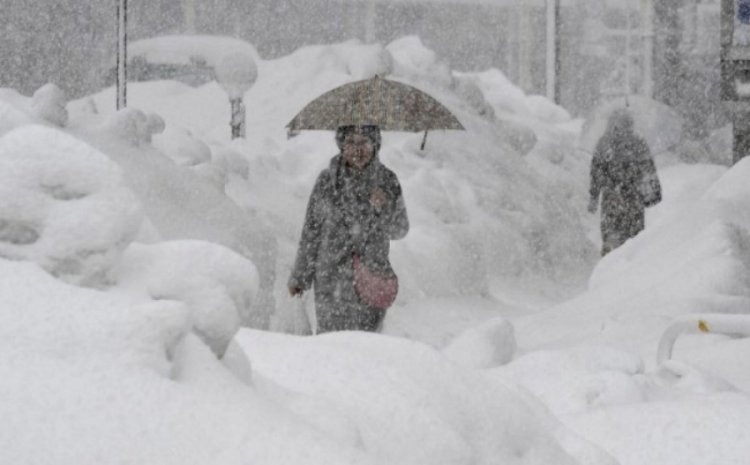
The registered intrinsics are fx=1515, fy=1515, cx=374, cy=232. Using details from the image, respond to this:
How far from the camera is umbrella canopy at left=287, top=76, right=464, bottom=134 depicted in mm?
8164

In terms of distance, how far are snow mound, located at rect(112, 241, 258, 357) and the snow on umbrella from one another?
216 inches

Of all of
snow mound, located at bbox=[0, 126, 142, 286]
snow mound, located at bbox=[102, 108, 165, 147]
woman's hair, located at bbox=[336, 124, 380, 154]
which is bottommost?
snow mound, located at bbox=[102, 108, 165, 147]

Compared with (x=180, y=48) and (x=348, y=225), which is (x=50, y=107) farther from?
(x=180, y=48)

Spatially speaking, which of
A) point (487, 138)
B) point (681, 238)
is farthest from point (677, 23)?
point (681, 238)

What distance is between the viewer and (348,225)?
691cm

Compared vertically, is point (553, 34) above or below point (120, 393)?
below

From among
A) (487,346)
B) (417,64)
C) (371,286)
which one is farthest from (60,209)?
(417,64)

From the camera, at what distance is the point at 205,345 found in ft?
8.16

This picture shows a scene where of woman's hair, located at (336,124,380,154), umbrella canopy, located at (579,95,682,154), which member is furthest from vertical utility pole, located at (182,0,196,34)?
woman's hair, located at (336,124,380,154)

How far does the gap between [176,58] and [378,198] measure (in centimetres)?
1606

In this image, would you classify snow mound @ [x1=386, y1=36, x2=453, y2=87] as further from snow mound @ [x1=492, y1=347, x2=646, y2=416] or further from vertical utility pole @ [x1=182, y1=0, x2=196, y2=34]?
snow mound @ [x1=492, y1=347, x2=646, y2=416]

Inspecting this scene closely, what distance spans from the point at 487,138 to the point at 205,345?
47.1 feet

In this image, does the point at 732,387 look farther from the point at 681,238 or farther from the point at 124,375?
the point at 681,238

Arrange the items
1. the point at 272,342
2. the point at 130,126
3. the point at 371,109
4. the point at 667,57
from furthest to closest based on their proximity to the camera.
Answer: the point at 667,57
the point at 130,126
the point at 371,109
the point at 272,342
